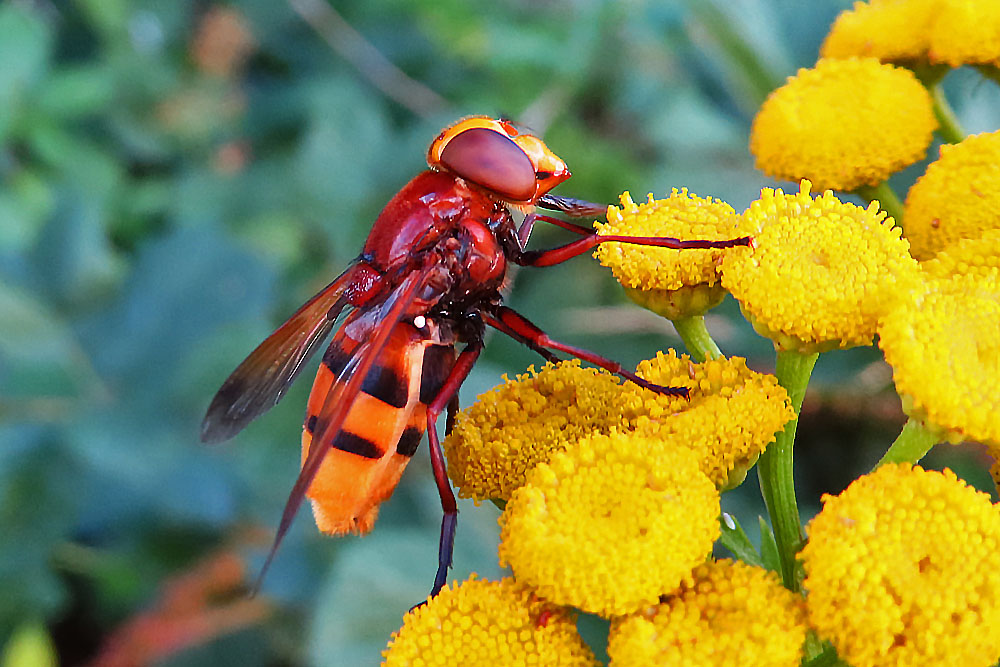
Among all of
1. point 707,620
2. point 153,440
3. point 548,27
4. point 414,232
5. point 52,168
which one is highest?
point 548,27

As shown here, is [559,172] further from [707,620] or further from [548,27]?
[548,27]

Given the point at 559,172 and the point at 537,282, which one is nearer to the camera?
the point at 559,172

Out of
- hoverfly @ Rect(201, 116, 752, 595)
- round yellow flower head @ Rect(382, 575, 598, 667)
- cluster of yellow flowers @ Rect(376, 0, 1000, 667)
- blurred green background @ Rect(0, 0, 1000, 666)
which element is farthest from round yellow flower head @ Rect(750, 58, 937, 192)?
round yellow flower head @ Rect(382, 575, 598, 667)

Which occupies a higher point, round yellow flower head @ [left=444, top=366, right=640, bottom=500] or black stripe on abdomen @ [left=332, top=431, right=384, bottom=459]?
black stripe on abdomen @ [left=332, top=431, right=384, bottom=459]

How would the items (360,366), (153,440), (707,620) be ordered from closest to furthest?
(707,620)
(360,366)
(153,440)

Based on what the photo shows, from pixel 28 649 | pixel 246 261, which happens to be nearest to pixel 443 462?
pixel 246 261

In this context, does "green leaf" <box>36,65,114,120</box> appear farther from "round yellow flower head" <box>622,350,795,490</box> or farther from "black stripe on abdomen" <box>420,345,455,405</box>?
"round yellow flower head" <box>622,350,795,490</box>

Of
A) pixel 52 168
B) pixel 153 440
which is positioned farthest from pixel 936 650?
pixel 52 168
